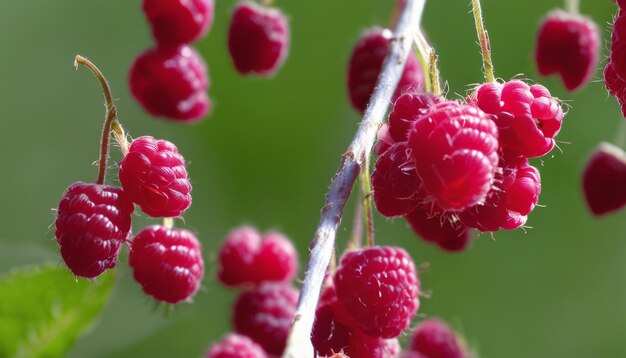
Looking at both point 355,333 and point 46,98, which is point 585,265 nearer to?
point 46,98

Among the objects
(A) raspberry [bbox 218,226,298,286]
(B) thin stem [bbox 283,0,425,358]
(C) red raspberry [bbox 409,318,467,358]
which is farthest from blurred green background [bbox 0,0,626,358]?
(B) thin stem [bbox 283,0,425,358]

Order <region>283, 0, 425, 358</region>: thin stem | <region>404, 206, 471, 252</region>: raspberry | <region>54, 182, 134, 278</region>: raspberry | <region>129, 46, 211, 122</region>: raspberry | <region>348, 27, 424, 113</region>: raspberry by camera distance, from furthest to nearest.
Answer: <region>129, 46, 211, 122</region>: raspberry → <region>348, 27, 424, 113</region>: raspberry → <region>404, 206, 471, 252</region>: raspberry → <region>54, 182, 134, 278</region>: raspberry → <region>283, 0, 425, 358</region>: thin stem

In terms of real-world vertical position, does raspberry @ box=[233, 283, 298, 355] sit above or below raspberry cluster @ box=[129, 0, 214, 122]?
below

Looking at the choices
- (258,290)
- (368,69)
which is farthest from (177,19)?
(258,290)

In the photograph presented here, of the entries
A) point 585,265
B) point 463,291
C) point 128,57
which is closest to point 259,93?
point 128,57

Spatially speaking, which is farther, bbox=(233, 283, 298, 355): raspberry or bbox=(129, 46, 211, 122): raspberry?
bbox=(129, 46, 211, 122): raspberry

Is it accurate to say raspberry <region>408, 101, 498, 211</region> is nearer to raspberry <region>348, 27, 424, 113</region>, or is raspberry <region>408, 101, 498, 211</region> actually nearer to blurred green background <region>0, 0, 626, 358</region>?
raspberry <region>348, 27, 424, 113</region>

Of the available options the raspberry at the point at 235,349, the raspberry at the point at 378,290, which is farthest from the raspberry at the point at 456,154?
the raspberry at the point at 235,349
